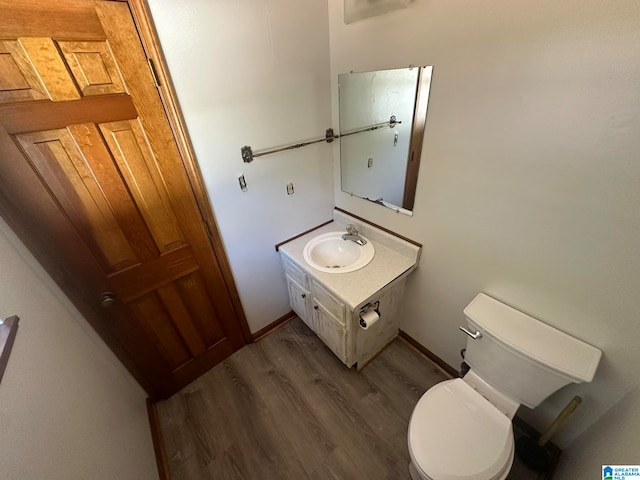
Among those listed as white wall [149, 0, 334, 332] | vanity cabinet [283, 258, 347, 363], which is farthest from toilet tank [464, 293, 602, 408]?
white wall [149, 0, 334, 332]

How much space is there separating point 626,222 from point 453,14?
0.94m

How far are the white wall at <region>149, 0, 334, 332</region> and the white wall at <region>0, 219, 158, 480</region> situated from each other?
29.3 inches

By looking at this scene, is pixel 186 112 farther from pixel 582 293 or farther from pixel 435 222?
pixel 582 293

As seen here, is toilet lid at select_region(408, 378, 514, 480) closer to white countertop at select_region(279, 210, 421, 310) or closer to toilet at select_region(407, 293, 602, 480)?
toilet at select_region(407, 293, 602, 480)

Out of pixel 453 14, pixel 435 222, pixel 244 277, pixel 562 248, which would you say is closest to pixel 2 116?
pixel 244 277

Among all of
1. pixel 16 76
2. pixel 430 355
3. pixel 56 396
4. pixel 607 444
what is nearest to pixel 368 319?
pixel 430 355

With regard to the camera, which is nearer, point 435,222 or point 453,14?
point 453,14

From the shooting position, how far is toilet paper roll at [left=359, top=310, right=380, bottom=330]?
4.51 feet

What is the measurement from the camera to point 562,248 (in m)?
0.95

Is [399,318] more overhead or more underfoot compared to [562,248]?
more underfoot

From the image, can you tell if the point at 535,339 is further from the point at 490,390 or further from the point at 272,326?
the point at 272,326

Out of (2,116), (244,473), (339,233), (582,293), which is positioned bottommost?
(244,473)

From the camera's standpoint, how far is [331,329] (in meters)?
1.56

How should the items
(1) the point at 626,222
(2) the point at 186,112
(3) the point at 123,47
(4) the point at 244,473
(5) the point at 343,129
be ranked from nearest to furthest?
(1) the point at 626,222
(3) the point at 123,47
(2) the point at 186,112
(4) the point at 244,473
(5) the point at 343,129
